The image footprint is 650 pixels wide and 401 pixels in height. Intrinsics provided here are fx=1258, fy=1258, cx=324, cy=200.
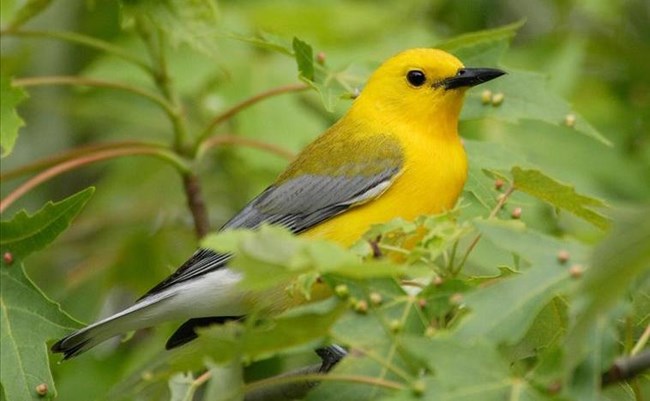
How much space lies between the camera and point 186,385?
336 centimetres

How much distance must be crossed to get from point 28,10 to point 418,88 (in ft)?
4.77

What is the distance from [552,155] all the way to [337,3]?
1.55m

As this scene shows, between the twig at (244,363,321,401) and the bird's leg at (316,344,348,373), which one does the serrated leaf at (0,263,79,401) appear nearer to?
the twig at (244,363,321,401)

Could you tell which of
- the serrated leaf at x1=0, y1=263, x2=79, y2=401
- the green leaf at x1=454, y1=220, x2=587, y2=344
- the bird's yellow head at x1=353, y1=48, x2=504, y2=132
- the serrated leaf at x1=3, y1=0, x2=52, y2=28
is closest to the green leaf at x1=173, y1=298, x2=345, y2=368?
the green leaf at x1=454, y1=220, x2=587, y2=344

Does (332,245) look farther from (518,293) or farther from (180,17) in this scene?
(180,17)

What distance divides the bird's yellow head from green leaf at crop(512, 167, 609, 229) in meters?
1.21

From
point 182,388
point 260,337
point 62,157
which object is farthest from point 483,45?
point 260,337

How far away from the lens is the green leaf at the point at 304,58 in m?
3.88

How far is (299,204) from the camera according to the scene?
446 centimetres

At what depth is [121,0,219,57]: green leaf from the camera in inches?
170

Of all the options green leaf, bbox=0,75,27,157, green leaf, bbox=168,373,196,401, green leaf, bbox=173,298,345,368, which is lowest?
green leaf, bbox=168,373,196,401

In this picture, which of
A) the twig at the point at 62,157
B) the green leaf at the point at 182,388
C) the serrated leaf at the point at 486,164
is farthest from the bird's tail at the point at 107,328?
the serrated leaf at the point at 486,164

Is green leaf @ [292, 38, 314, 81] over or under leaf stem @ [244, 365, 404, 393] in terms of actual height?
over

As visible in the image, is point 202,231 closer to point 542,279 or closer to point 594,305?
point 542,279
